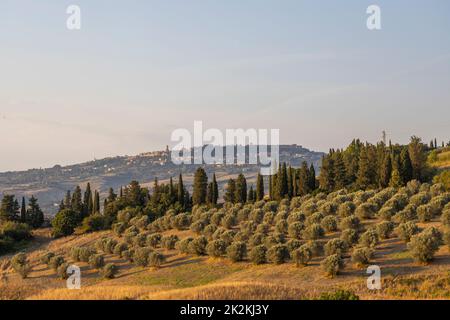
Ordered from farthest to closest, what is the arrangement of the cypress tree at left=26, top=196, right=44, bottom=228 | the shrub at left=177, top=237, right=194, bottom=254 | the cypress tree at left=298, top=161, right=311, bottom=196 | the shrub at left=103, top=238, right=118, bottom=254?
the cypress tree at left=26, top=196, right=44, bottom=228 → the cypress tree at left=298, top=161, right=311, bottom=196 → the shrub at left=103, top=238, right=118, bottom=254 → the shrub at left=177, top=237, right=194, bottom=254

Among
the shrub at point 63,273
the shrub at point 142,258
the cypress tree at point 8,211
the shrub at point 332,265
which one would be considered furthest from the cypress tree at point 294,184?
the shrub at point 332,265

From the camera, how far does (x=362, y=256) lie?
Result: 35.4 metres

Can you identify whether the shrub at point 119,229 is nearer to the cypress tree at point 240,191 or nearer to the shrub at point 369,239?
the cypress tree at point 240,191

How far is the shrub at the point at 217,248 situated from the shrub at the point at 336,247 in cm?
1025

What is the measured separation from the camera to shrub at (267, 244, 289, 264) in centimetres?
3984

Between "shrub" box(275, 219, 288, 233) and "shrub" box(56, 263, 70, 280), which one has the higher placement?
"shrub" box(275, 219, 288, 233)

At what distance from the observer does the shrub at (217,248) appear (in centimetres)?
4472

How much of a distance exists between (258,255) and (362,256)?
359 inches

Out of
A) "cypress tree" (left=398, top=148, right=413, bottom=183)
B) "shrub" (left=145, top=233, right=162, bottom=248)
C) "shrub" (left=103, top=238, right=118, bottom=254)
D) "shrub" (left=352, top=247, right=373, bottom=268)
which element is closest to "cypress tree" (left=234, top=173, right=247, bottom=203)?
"cypress tree" (left=398, top=148, right=413, bottom=183)

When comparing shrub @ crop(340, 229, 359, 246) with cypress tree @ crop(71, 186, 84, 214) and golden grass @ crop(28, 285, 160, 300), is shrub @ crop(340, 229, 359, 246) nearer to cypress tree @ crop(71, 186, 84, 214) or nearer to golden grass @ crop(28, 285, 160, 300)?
golden grass @ crop(28, 285, 160, 300)

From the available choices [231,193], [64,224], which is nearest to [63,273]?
[64,224]

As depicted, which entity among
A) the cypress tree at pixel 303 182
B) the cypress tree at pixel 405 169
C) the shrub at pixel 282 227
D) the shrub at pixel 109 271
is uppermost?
the cypress tree at pixel 405 169

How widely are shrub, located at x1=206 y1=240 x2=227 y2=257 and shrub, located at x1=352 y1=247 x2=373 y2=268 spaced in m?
13.3

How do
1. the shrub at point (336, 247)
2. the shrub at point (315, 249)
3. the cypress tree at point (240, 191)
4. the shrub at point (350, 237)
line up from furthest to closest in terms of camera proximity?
the cypress tree at point (240, 191)
the shrub at point (350, 237)
the shrub at point (315, 249)
the shrub at point (336, 247)
